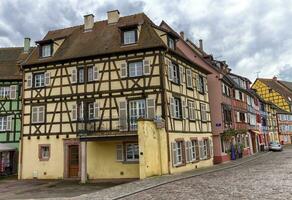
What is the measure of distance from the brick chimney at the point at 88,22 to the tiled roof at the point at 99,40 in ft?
1.07

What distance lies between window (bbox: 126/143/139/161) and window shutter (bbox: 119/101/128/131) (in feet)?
3.74

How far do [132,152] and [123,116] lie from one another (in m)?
2.39

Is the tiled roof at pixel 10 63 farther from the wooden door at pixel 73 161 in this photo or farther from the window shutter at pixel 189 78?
the window shutter at pixel 189 78

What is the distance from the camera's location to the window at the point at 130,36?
76.8 feet

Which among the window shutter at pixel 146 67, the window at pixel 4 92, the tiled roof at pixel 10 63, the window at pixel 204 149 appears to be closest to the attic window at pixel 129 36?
the window shutter at pixel 146 67

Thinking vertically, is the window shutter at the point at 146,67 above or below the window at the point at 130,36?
below

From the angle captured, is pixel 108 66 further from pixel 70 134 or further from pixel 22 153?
pixel 22 153

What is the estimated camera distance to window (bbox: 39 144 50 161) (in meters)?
24.0

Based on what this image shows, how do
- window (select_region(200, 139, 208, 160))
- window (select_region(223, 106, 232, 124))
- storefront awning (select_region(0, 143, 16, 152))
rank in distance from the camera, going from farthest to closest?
window (select_region(223, 106, 232, 124))
storefront awning (select_region(0, 143, 16, 152))
window (select_region(200, 139, 208, 160))

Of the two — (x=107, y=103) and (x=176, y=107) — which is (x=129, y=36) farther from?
(x=176, y=107)

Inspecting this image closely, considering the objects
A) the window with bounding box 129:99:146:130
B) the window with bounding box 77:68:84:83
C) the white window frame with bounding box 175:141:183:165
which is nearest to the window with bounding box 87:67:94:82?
the window with bounding box 77:68:84:83

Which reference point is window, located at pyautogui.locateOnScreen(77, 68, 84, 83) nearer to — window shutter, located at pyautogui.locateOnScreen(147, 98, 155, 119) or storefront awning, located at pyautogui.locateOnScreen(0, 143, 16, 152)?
window shutter, located at pyautogui.locateOnScreen(147, 98, 155, 119)

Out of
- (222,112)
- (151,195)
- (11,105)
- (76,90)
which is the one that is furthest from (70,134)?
(222,112)

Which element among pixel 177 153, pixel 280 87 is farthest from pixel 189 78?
pixel 280 87
